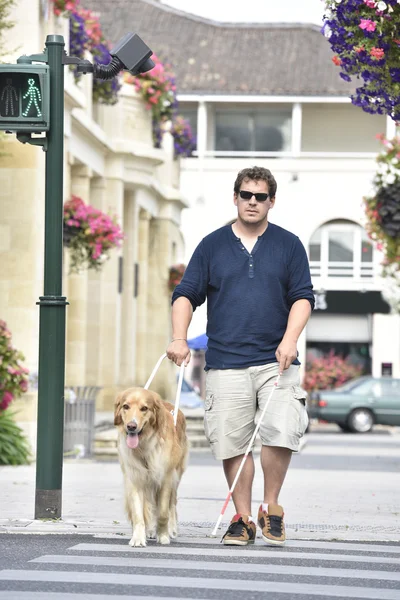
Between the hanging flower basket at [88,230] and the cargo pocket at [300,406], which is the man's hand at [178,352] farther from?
the hanging flower basket at [88,230]

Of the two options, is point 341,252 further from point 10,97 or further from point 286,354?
point 286,354

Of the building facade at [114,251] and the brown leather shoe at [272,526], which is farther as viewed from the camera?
the building facade at [114,251]

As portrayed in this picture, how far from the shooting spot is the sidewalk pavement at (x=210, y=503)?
971cm

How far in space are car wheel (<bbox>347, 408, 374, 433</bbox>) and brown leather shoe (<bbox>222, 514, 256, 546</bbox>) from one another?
1184 inches

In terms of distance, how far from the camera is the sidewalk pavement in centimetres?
971

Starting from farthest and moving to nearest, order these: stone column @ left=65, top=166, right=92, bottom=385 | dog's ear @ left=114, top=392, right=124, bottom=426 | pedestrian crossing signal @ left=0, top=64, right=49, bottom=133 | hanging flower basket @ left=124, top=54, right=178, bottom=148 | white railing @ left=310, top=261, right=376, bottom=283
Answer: white railing @ left=310, top=261, right=376, bottom=283, hanging flower basket @ left=124, top=54, right=178, bottom=148, stone column @ left=65, top=166, right=92, bottom=385, pedestrian crossing signal @ left=0, top=64, right=49, bottom=133, dog's ear @ left=114, top=392, right=124, bottom=426

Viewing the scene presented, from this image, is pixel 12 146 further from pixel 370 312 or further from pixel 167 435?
pixel 370 312

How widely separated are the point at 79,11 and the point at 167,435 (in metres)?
16.1

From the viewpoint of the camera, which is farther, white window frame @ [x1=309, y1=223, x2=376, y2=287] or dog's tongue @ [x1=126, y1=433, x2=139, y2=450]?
white window frame @ [x1=309, y1=223, x2=376, y2=287]

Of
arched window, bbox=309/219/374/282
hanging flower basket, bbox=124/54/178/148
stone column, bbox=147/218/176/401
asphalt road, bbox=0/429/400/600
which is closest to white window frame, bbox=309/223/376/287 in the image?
arched window, bbox=309/219/374/282

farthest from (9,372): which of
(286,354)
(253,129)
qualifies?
(253,129)

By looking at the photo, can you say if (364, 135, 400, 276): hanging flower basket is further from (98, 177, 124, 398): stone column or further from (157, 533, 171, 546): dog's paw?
(157, 533, 171, 546): dog's paw

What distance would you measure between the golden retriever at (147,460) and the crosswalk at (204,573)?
19 centimetres

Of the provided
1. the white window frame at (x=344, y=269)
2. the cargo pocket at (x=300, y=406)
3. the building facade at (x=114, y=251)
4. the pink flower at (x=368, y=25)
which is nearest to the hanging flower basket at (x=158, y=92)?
the building facade at (x=114, y=251)
